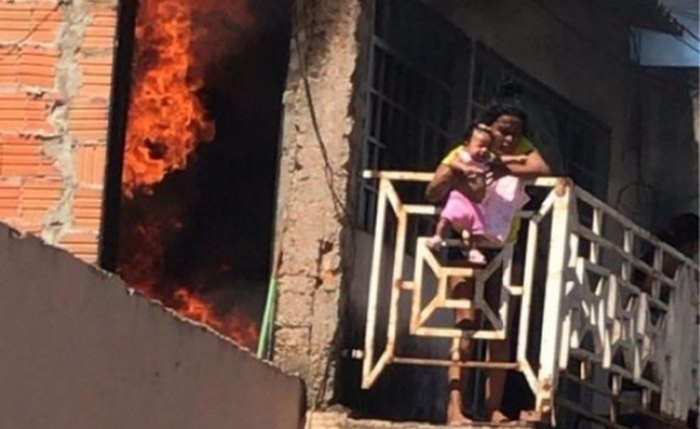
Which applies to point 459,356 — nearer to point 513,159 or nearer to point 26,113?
point 513,159

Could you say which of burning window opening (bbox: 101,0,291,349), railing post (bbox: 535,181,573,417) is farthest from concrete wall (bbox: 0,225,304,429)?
railing post (bbox: 535,181,573,417)

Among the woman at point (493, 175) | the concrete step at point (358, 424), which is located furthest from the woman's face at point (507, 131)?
the concrete step at point (358, 424)

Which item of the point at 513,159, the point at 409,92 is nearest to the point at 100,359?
the point at 513,159

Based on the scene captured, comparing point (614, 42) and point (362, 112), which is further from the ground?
point (614, 42)

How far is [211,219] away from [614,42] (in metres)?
4.53

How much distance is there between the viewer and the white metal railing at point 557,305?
952cm

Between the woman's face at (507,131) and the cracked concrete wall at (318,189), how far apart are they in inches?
32.4

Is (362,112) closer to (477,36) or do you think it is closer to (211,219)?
(211,219)

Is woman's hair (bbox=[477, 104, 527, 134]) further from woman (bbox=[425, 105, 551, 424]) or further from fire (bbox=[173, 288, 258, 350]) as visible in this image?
fire (bbox=[173, 288, 258, 350])

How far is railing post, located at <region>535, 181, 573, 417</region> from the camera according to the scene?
31.0ft

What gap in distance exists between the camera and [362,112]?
10.4 metres

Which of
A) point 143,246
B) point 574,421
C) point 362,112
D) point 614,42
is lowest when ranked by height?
point 574,421

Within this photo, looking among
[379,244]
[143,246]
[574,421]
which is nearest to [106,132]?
[143,246]

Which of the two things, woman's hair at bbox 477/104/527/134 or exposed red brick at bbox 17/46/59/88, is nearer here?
woman's hair at bbox 477/104/527/134
